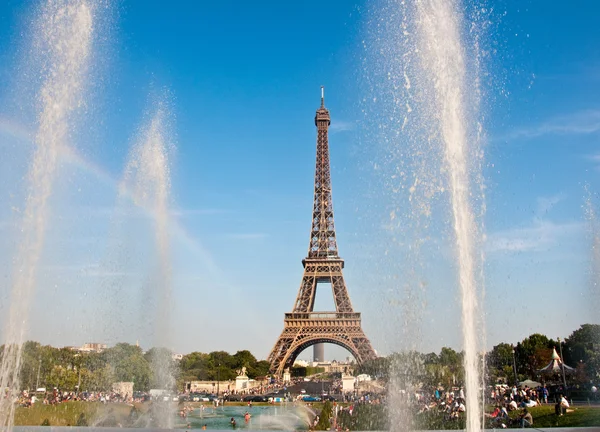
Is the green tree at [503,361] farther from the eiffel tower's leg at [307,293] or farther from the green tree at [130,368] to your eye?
the green tree at [130,368]

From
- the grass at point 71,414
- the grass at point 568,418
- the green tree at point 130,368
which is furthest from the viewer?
the green tree at point 130,368

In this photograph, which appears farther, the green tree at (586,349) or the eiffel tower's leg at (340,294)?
the eiffel tower's leg at (340,294)

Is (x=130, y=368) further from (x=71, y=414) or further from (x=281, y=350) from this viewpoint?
(x=71, y=414)

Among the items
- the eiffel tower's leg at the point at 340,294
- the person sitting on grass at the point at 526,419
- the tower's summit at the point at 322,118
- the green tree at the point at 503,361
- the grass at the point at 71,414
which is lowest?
the grass at the point at 71,414

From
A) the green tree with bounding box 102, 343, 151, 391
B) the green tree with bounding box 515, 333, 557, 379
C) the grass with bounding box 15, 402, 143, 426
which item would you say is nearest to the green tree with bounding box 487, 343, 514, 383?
the green tree with bounding box 515, 333, 557, 379

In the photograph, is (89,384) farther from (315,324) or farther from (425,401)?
(425,401)

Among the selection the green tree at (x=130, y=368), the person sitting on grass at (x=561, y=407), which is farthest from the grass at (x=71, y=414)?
the green tree at (x=130, y=368)

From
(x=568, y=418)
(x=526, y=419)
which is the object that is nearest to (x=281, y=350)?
(x=568, y=418)
